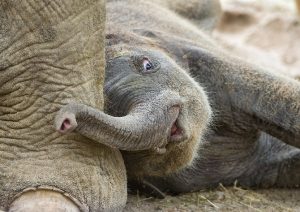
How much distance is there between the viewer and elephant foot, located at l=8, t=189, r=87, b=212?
3607 millimetres

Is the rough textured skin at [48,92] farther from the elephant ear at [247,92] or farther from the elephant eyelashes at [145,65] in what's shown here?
the elephant ear at [247,92]

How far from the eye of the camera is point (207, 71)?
5.05m

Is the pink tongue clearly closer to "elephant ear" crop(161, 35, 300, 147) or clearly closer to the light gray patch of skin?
the light gray patch of skin

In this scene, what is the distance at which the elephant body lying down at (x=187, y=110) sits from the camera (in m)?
3.89

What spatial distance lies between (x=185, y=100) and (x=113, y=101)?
329 millimetres

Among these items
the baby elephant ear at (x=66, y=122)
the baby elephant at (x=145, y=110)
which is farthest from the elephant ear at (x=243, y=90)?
the baby elephant ear at (x=66, y=122)

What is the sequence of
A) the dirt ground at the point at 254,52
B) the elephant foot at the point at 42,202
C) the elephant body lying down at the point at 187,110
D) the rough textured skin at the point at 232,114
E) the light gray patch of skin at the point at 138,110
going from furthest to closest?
the rough textured skin at the point at 232,114 → the dirt ground at the point at 254,52 → the elephant body lying down at the point at 187,110 → the elephant foot at the point at 42,202 → the light gray patch of skin at the point at 138,110

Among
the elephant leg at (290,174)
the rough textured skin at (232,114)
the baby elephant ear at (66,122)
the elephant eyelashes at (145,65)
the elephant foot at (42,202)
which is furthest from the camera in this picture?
the elephant leg at (290,174)

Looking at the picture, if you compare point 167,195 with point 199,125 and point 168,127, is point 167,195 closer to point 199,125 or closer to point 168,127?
point 199,125

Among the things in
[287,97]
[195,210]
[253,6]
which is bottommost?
[195,210]

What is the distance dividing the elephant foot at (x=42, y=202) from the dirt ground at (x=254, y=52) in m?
0.80

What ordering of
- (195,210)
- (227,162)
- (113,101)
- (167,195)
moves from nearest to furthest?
(113,101)
(195,210)
(167,195)
(227,162)

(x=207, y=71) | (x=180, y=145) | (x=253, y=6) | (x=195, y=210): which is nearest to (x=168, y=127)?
(x=180, y=145)

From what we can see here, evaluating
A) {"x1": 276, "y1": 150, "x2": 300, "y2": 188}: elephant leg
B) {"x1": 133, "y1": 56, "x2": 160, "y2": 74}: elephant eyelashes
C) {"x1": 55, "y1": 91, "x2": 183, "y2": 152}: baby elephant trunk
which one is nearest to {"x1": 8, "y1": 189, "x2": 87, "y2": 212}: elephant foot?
{"x1": 55, "y1": 91, "x2": 183, "y2": 152}: baby elephant trunk
